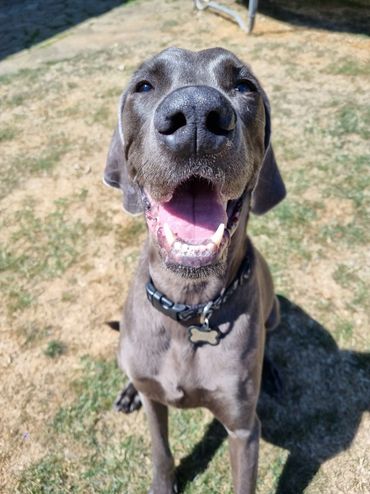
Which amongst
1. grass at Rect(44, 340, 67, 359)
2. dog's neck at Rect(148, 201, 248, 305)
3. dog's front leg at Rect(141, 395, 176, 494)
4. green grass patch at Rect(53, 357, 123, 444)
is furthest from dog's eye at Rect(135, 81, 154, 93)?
grass at Rect(44, 340, 67, 359)

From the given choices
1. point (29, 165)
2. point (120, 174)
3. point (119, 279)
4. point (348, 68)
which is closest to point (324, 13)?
point (348, 68)

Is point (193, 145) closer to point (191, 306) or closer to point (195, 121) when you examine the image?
point (195, 121)

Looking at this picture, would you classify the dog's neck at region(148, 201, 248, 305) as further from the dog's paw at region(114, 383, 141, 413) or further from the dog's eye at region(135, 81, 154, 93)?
the dog's paw at region(114, 383, 141, 413)

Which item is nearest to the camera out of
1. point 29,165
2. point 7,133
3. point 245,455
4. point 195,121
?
point 195,121

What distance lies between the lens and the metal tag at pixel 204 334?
2299mm

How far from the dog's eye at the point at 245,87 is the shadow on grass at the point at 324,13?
6682 mm

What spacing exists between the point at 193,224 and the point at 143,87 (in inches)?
29.1

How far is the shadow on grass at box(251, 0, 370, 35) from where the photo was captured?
8117mm

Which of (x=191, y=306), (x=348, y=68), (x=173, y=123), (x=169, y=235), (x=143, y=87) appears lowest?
(x=348, y=68)

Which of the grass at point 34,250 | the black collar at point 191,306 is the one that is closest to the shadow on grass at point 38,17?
the grass at point 34,250

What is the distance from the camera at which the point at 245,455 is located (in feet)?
8.29

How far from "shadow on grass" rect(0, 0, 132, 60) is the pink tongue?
285 inches

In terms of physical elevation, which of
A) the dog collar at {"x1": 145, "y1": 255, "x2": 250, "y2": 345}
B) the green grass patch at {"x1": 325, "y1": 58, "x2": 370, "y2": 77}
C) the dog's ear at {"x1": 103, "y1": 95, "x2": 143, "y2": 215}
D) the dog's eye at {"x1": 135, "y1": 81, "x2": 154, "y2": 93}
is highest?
the dog's eye at {"x1": 135, "y1": 81, "x2": 154, "y2": 93}

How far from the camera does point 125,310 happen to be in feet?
8.69
